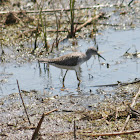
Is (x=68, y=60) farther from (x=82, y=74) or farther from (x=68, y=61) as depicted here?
(x=82, y=74)

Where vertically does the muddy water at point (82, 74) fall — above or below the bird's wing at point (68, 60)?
below

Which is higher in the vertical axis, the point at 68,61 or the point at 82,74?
the point at 68,61

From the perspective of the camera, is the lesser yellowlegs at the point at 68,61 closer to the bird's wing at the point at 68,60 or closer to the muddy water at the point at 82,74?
the bird's wing at the point at 68,60

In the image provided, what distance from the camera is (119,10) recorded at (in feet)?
37.6

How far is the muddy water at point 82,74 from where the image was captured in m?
6.61

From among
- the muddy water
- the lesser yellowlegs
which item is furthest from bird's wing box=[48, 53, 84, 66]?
the muddy water

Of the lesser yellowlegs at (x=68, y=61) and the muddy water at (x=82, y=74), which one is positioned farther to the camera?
the lesser yellowlegs at (x=68, y=61)

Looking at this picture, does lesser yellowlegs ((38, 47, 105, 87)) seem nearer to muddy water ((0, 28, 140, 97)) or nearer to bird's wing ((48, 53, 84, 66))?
bird's wing ((48, 53, 84, 66))

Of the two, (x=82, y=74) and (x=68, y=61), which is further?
(x=82, y=74)

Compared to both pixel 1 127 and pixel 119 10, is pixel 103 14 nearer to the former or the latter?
pixel 119 10

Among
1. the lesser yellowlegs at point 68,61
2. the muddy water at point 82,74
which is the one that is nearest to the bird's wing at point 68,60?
the lesser yellowlegs at point 68,61

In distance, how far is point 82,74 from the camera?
724 cm

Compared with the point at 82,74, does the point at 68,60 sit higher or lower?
higher

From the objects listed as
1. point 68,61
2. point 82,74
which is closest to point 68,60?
point 68,61
